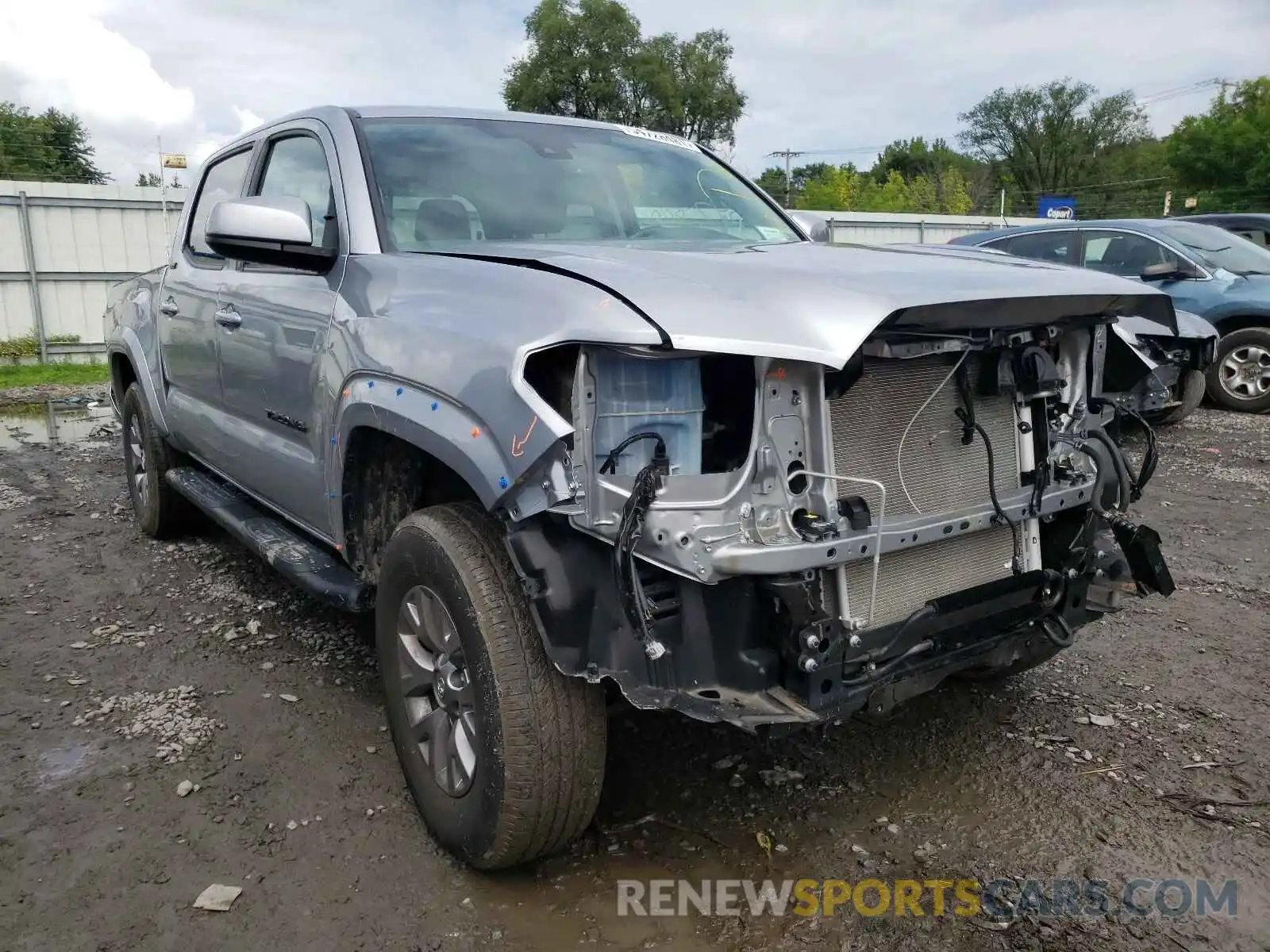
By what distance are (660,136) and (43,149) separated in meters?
56.9

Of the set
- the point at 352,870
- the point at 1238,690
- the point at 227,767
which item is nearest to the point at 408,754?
the point at 352,870

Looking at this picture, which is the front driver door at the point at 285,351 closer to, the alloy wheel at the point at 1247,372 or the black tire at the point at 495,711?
the black tire at the point at 495,711

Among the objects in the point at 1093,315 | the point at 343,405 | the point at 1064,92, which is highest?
the point at 1064,92

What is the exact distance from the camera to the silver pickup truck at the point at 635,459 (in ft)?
6.70

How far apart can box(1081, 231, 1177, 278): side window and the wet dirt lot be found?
5649mm

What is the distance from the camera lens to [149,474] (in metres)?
5.23

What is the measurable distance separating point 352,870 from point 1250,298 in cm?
875

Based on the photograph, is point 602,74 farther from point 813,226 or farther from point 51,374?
point 813,226

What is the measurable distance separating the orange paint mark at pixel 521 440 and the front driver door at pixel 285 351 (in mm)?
993

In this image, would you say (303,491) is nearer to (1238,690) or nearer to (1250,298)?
(1238,690)

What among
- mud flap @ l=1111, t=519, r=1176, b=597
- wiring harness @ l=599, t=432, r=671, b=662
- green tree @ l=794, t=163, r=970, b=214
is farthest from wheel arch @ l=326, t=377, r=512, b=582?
green tree @ l=794, t=163, r=970, b=214

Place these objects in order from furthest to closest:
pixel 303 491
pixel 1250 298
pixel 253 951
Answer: pixel 1250 298 < pixel 303 491 < pixel 253 951

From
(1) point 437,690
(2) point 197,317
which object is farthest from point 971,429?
(2) point 197,317

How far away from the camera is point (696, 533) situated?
6.53 ft
